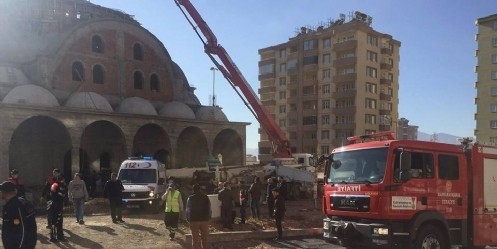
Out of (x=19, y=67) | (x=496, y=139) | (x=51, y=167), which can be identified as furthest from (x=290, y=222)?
(x=496, y=139)

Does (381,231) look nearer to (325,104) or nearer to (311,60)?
(325,104)

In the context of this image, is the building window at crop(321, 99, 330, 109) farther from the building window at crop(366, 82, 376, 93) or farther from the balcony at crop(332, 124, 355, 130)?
the building window at crop(366, 82, 376, 93)

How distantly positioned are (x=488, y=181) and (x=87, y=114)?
83.1ft

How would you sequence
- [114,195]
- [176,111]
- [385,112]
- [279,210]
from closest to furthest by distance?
[279,210], [114,195], [176,111], [385,112]

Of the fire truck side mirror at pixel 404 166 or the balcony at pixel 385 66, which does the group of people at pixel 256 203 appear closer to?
the fire truck side mirror at pixel 404 166

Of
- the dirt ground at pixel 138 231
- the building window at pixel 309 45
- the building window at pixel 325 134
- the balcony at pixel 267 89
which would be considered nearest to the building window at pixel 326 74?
the building window at pixel 309 45

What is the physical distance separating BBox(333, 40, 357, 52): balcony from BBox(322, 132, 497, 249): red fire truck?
48.8 m

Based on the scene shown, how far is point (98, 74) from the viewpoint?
116 feet

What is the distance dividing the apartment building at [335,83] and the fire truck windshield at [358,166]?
156 ft

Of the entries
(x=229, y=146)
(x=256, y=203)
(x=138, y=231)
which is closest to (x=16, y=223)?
(x=138, y=231)

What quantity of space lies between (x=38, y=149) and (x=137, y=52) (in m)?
11.5

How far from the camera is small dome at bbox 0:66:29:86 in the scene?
102 ft

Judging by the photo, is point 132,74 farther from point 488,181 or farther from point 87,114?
point 488,181

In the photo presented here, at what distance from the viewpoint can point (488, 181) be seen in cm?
1055
